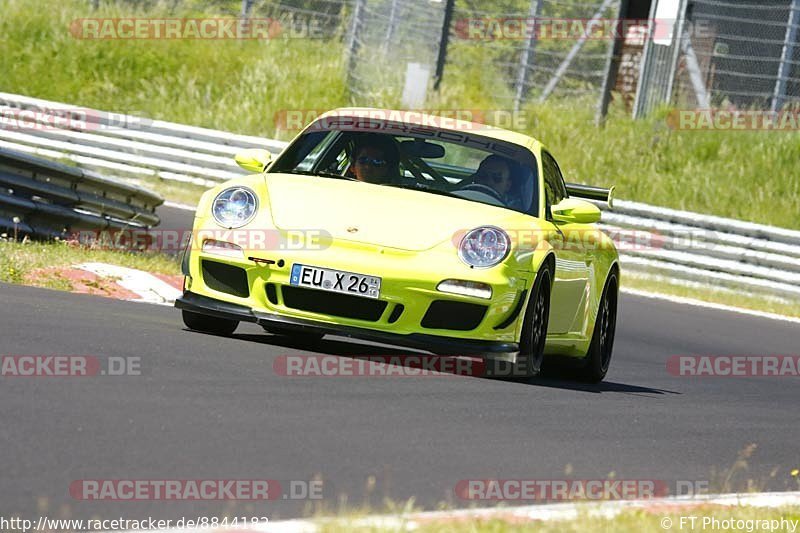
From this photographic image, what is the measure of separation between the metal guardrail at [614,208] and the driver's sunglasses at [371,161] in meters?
10.7

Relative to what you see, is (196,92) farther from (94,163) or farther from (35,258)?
(35,258)

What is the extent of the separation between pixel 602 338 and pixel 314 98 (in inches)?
649

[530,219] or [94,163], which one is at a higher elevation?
[530,219]

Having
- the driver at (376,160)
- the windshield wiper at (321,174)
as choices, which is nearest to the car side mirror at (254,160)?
the windshield wiper at (321,174)

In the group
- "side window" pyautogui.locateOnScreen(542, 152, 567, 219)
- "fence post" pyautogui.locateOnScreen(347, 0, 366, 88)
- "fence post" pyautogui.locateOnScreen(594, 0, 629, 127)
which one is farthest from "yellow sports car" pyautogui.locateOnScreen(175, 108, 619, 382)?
"fence post" pyautogui.locateOnScreen(347, 0, 366, 88)

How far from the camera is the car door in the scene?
28.5 feet

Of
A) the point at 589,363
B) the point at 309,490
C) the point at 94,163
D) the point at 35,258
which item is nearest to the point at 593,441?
the point at 309,490

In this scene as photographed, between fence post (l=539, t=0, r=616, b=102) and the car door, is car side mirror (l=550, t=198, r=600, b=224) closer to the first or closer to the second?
the car door

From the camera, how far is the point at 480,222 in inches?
314

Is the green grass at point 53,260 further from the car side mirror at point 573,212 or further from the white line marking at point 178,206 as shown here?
the white line marking at point 178,206

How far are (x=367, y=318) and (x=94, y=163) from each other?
15.0 metres

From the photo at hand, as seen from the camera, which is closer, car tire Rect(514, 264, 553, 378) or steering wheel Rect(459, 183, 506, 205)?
car tire Rect(514, 264, 553, 378)

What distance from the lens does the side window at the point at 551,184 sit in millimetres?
9010

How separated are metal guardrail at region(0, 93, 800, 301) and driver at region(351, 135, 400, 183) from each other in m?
10.6
